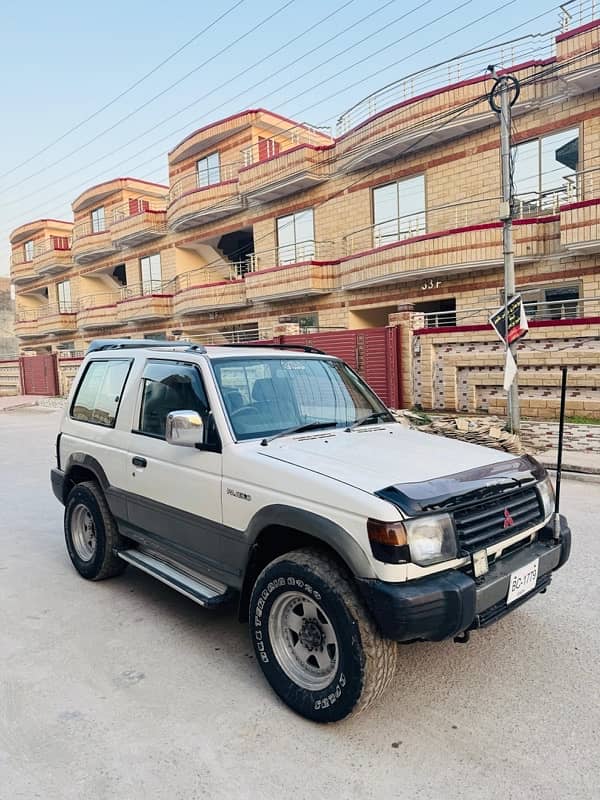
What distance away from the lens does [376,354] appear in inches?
621

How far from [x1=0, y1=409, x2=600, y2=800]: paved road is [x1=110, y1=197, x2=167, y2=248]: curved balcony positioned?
27034mm

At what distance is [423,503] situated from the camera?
2531 millimetres

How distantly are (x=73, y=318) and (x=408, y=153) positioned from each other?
25433 millimetres

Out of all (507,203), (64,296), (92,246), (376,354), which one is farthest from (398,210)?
(64,296)

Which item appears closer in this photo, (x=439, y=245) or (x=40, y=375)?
(x=439, y=245)

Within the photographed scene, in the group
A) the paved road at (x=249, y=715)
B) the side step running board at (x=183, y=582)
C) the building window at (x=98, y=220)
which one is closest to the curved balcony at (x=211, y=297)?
the building window at (x=98, y=220)

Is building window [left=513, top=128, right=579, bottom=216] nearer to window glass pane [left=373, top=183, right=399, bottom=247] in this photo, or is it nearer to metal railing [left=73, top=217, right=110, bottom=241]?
window glass pane [left=373, top=183, right=399, bottom=247]

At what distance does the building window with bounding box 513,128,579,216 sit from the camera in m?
15.1

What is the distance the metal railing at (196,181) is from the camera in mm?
25016

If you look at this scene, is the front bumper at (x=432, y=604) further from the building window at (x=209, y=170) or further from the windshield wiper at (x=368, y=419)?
the building window at (x=209, y=170)

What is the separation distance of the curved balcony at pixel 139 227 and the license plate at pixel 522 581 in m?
28.4

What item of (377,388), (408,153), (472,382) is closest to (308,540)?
(472,382)

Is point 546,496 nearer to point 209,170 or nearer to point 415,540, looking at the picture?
point 415,540

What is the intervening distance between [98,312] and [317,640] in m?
32.4
